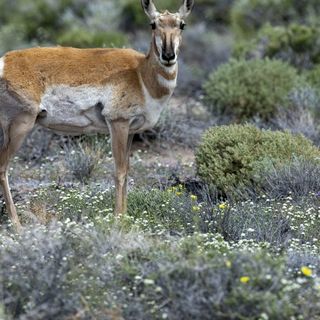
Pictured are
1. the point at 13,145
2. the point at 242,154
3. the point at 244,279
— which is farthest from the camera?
the point at 242,154

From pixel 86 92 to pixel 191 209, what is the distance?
152 cm

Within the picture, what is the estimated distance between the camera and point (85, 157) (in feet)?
35.5

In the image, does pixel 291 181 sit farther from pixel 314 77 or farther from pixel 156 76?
pixel 314 77

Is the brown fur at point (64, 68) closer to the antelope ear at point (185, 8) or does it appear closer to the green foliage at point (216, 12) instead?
the antelope ear at point (185, 8)

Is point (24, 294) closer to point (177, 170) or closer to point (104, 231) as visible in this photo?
point (104, 231)

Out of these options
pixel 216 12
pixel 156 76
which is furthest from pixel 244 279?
pixel 216 12

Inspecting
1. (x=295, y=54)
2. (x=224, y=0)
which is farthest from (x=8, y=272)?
(x=224, y=0)

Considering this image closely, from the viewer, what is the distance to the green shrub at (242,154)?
973 centimetres

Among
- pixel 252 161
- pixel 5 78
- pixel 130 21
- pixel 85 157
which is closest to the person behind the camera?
pixel 5 78

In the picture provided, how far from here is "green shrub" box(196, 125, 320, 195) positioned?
9734mm

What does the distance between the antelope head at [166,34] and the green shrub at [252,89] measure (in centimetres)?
478

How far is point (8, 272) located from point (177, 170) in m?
4.88

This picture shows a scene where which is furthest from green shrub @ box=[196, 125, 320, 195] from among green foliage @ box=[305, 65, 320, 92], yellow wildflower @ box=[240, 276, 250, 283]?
green foliage @ box=[305, 65, 320, 92]

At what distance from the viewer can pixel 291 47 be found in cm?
1644
